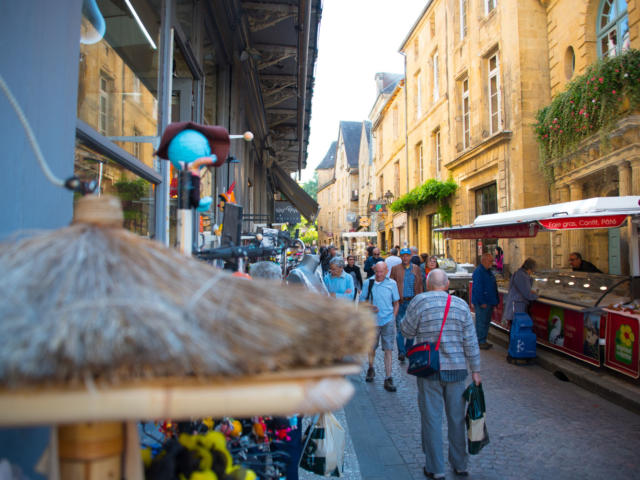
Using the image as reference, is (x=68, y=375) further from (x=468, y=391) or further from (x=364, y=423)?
(x=364, y=423)

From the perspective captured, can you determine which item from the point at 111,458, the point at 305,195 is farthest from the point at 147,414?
the point at 305,195

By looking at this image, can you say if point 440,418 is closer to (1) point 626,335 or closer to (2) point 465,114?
(1) point 626,335

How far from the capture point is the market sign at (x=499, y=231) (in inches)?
290

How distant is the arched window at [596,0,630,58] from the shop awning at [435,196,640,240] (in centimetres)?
523

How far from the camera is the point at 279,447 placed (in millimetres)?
2688

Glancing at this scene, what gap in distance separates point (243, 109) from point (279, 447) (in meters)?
9.06

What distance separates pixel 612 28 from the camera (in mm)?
10602

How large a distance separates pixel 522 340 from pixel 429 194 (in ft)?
45.2

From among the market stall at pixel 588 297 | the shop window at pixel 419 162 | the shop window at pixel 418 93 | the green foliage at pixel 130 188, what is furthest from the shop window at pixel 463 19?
the green foliage at pixel 130 188

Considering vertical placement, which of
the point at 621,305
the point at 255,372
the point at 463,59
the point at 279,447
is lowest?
the point at 279,447

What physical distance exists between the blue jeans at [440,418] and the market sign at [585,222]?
3935 millimetres

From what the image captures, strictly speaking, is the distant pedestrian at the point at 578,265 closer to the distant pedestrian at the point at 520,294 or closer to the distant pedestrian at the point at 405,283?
the distant pedestrian at the point at 520,294

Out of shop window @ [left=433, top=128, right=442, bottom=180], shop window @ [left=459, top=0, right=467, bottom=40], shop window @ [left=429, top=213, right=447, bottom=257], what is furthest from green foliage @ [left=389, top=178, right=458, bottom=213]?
shop window @ [left=459, top=0, right=467, bottom=40]

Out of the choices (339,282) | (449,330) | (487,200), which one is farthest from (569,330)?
(487,200)
